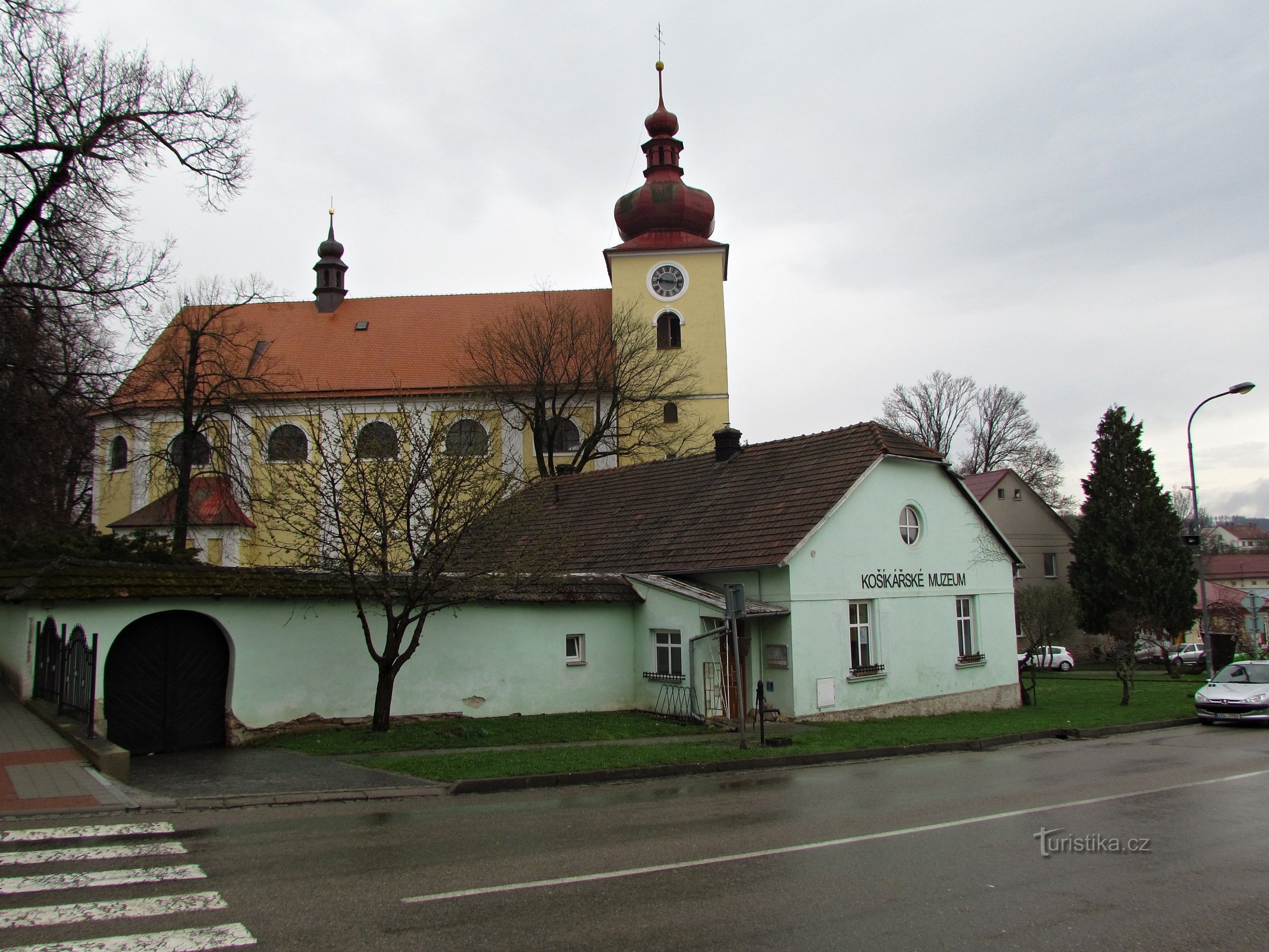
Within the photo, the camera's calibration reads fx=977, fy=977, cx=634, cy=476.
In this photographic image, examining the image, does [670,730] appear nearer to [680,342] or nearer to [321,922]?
[321,922]

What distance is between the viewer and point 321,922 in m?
6.02

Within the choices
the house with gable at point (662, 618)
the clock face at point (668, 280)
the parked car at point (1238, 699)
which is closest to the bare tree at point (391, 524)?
the house with gable at point (662, 618)

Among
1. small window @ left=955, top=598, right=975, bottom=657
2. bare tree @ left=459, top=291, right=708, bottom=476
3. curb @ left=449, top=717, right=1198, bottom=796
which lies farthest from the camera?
bare tree @ left=459, top=291, right=708, bottom=476

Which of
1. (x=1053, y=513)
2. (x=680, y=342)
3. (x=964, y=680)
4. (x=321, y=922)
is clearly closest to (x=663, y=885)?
(x=321, y=922)

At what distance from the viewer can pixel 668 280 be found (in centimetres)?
4456

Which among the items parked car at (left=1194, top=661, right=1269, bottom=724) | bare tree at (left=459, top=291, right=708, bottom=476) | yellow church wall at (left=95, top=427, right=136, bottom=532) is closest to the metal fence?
parked car at (left=1194, top=661, right=1269, bottom=724)

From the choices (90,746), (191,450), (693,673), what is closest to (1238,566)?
(693,673)

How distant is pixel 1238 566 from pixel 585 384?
70345 mm

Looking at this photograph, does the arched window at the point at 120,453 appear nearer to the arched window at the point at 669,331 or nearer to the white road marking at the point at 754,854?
the arched window at the point at 669,331

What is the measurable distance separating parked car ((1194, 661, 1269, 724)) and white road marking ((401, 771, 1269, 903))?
1125 centimetres

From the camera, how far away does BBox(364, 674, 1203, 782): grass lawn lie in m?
12.6

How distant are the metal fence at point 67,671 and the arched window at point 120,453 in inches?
1038

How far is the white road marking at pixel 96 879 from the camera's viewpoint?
22.4ft

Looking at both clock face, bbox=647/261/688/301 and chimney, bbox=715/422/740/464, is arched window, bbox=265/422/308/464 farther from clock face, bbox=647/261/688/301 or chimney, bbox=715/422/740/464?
clock face, bbox=647/261/688/301
